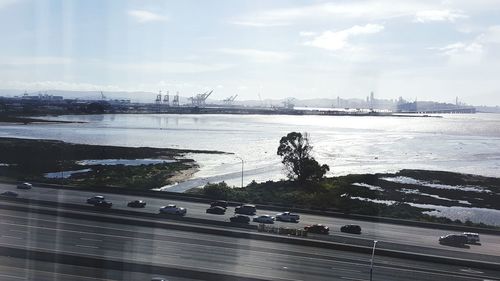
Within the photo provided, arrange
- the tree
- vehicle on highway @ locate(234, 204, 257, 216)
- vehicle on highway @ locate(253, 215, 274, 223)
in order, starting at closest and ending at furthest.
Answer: vehicle on highway @ locate(253, 215, 274, 223), vehicle on highway @ locate(234, 204, 257, 216), the tree

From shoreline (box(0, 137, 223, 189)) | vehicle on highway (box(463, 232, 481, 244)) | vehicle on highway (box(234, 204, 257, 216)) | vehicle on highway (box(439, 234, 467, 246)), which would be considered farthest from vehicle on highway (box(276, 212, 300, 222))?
shoreline (box(0, 137, 223, 189))

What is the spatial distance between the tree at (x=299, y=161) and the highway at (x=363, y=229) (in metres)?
4.37

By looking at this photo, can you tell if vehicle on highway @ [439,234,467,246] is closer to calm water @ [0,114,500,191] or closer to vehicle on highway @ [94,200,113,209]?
vehicle on highway @ [94,200,113,209]

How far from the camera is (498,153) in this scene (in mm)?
23609

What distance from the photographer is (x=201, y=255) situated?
5.08m

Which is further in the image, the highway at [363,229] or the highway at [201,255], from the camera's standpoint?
the highway at [363,229]

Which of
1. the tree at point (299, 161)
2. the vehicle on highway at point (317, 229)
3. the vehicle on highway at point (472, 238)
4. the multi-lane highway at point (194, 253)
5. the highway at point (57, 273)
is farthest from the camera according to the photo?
the tree at point (299, 161)

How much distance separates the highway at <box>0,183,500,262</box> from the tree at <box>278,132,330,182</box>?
14.3 ft

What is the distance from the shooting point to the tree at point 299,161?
12.6m

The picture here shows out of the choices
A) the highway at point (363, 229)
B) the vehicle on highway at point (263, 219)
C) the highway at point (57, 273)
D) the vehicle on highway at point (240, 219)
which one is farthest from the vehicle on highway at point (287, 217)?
the highway at point (57, 273)

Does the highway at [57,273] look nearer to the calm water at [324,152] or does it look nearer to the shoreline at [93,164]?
the shoreline at [93,164]

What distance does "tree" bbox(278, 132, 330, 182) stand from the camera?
41.3ft

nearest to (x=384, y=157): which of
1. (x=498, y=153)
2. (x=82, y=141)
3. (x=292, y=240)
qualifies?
(x=498, y=153)

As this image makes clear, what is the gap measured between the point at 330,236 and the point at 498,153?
20.0 meters
